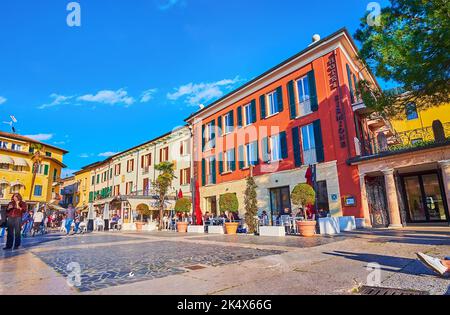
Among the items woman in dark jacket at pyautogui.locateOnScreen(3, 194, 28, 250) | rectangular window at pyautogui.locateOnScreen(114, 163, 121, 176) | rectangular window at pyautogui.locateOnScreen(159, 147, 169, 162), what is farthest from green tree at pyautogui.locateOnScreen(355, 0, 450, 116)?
rectangular window at pyautogui.locateOnScreen(114, 163, 121, 176)

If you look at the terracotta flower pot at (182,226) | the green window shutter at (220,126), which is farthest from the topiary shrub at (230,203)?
the green window shutter at (220,126)

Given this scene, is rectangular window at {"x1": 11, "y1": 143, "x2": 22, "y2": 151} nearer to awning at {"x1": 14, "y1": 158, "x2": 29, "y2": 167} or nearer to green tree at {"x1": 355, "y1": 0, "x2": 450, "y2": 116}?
awning at {"x1": 14, "y1": 158, "x2": 29, "y2": 167}

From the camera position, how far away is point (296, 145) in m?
16.0

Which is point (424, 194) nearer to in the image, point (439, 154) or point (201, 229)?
point (439, 154)

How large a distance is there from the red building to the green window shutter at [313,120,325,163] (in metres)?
0.04

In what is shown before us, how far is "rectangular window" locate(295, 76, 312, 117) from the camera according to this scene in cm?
1599

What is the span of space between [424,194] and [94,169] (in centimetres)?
4025

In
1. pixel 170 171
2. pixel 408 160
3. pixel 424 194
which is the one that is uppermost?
pixel 170 171

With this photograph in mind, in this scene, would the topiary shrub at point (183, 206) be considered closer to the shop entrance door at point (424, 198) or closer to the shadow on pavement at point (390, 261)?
the shadow on pavement at point (390, 261)

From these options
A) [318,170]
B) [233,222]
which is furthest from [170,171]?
[318,170]

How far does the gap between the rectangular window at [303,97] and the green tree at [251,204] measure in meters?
6.29

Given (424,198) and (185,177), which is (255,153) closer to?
(185,177)

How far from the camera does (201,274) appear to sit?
159 inches

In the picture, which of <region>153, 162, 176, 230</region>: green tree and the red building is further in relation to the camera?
<region>153, 162, 176, 230</region>: green tree
